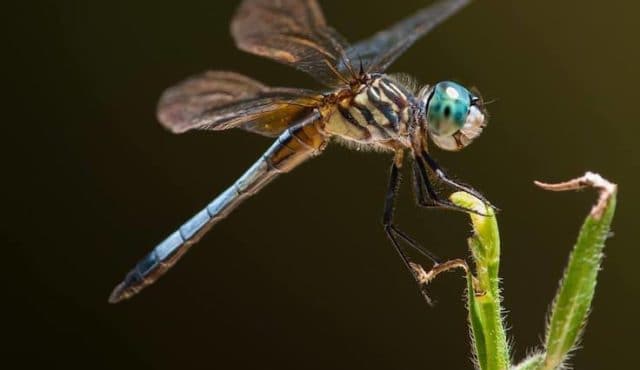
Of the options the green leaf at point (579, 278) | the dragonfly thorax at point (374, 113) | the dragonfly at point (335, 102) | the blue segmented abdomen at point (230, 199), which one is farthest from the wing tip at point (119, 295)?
the green leaf at point (579, 278)

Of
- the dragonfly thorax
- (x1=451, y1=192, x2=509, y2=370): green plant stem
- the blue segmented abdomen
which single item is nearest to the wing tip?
the blue segmented abdomen

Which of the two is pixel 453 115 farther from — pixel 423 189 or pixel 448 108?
pixel 423 189

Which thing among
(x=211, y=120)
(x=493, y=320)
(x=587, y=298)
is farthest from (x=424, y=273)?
(x=211, y=120)

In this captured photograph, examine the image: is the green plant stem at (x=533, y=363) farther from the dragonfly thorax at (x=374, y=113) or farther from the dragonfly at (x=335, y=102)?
the dragonfly thorax at (x=374, y=113)

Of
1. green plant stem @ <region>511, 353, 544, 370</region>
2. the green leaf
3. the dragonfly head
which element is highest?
the dragonfly head

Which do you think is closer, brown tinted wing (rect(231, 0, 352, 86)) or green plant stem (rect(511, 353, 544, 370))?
green plant stem (rect(511, 353, 544, 370))

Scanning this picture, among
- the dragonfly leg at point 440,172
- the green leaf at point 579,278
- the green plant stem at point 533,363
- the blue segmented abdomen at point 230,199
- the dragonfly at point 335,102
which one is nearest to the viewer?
the green leaf at point 579,278

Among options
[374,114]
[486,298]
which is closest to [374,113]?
[374,114]

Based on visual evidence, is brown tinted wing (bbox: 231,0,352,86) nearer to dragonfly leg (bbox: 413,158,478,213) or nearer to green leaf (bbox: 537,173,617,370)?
dragonfly leg (bbox: 413,158,478,213)
